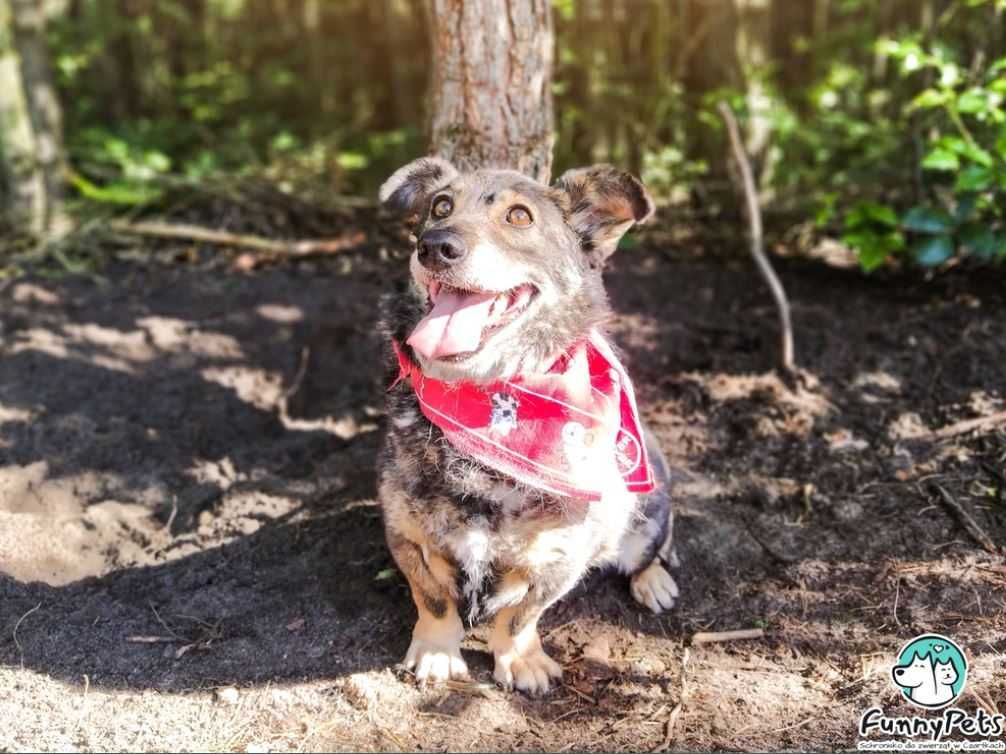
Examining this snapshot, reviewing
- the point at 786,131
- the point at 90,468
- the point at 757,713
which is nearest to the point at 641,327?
the point at 786,131

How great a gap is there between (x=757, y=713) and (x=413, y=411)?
1785 mm

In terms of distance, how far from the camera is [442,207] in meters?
3.69

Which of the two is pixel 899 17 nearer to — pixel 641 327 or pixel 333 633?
pixel 641 327

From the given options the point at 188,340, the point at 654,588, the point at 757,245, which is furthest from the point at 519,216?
the point at 188,340

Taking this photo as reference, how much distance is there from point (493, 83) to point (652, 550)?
233cm

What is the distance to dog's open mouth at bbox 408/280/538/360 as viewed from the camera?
3336 millimetres

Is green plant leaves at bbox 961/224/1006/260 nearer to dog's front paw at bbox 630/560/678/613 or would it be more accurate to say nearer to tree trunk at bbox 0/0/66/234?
dog's front paw at bbox 630/560/678/613

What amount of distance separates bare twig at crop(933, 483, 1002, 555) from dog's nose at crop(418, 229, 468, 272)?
9.28ft

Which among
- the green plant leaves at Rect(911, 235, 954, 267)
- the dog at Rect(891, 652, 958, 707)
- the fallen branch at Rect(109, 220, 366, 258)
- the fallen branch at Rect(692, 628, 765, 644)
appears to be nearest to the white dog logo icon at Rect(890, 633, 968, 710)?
the dog at Rect(891, 652, 958, 707)

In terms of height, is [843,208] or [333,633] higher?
[843,208]

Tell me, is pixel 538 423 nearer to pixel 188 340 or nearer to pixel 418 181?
pixel 418 181

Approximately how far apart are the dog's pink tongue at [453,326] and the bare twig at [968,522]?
2.63 m

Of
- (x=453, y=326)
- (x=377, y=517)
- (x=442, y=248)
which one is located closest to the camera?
(x=442, y=248)

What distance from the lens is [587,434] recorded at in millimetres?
3527
